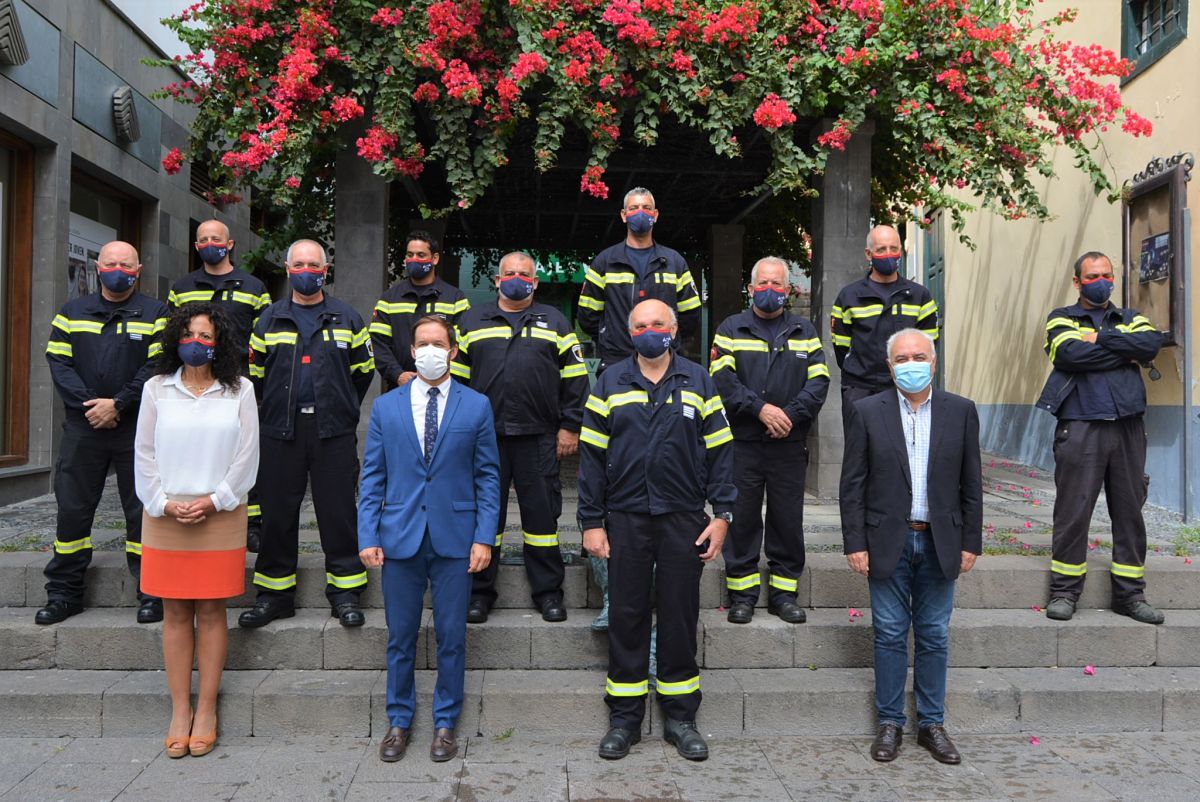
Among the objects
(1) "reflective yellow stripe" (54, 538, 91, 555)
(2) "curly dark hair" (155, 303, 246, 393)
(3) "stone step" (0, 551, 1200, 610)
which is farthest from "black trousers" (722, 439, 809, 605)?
(1) "reflective yellow stripe" (54, 538, 91, 555)

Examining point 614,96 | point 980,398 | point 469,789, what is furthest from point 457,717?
point 980,398

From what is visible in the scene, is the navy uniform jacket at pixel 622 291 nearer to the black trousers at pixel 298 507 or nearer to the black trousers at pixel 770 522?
the black trousers at pixel 770 522

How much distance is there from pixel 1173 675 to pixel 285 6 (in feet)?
24.8

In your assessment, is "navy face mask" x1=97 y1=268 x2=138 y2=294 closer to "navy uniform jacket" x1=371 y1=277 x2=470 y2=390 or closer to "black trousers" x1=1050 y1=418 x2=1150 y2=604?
"navy uniform jacket" x1=371 y1=277 x2=470 y2=390

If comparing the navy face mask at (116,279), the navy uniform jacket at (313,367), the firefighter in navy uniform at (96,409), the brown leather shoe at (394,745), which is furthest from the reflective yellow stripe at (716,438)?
the navy face mask at (116,279)

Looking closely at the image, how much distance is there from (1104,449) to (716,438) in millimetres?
2544

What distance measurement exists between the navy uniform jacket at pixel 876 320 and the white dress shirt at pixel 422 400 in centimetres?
276

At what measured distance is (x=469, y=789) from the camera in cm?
398

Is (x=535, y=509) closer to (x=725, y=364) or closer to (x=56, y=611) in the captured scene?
(x=725, y=364)

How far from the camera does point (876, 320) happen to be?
5.78 m

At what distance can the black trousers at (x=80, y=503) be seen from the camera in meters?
5.14

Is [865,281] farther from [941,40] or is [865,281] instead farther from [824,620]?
[941,40]

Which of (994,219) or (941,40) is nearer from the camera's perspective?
(941,40)

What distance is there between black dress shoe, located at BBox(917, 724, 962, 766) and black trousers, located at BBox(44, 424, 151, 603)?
4.23m
